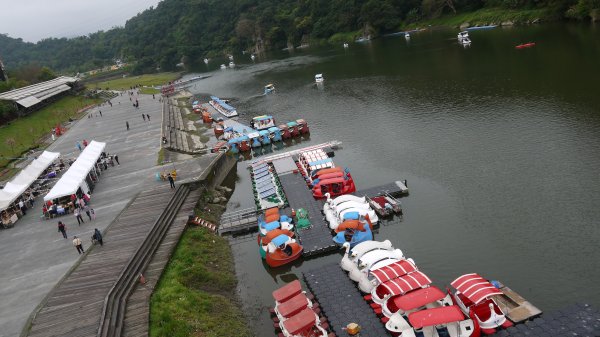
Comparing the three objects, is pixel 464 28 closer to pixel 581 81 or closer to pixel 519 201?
pixel 581 81

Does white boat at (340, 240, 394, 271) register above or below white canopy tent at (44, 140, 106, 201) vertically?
below

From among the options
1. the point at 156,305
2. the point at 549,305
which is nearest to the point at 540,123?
the point at 549,305

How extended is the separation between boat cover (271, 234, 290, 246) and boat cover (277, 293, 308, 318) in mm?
6587

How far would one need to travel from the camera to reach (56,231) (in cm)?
3825

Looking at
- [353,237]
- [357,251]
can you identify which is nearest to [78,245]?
[353,237]

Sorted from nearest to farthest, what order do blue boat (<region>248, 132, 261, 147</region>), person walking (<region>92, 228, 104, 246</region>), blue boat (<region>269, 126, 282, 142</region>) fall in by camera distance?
1. person walking (<region>92, 228, 104, 246</region>)
2. blue boat (<region>248, 132, 261, 147</region>)
3. blue boat (<region>269, 126, 282, 142</region>)

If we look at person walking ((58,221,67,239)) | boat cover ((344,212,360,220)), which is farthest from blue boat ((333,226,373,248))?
person walking ((58,221,67,239))

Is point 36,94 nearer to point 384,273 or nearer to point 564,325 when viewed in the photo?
point 384,273

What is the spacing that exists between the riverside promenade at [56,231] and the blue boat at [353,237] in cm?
1704

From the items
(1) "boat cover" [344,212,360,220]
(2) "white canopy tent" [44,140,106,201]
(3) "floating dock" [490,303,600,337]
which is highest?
(2) "white canopy tent" [44,140,106,201]

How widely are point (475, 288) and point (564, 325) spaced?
4275mm

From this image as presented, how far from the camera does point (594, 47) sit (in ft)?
253

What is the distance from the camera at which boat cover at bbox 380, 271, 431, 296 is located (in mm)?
24562

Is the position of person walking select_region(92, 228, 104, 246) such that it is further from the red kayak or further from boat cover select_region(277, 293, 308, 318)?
the red kayak
